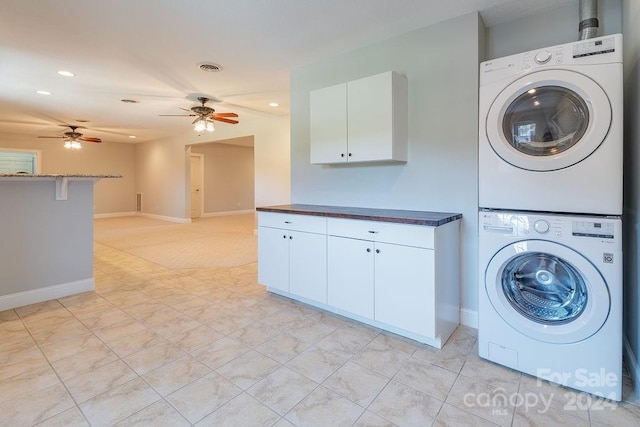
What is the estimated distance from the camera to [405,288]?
2.10 meters

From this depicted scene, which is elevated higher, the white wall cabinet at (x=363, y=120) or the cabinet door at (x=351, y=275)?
the white wall cabinet at (x=363, y=120)

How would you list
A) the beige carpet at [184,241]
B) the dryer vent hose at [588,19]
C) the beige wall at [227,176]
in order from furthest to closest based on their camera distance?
the beige wall at [227,176], the beige carpet at [184,241], the dryer vent hose at [588,19]

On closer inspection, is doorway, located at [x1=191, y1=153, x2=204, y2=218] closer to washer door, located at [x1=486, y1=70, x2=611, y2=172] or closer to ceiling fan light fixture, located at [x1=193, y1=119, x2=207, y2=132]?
Answer: ceiling fan light fixture, located at [x1=193, y1=119, x2=207, y2=132]

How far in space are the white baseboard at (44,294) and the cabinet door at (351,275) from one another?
2.50 metres

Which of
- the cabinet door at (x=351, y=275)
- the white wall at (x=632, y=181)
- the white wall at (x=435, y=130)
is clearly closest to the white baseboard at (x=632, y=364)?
the white wall at (x=632, y=181)

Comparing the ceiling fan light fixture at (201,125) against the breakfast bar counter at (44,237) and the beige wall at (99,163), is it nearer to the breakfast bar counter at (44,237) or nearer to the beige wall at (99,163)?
the breakfast bar counter at (44,237)

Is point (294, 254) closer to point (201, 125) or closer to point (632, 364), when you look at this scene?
point (632, 364)

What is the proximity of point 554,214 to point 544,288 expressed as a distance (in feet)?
1.39

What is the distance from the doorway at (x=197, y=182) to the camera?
9555mm

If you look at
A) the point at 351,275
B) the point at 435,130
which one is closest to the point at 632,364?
the point at 351,275

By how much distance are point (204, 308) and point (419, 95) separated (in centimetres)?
256

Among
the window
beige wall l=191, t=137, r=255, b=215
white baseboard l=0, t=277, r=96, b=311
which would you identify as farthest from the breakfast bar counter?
the window

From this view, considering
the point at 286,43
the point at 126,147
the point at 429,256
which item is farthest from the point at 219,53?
the point at 126,147

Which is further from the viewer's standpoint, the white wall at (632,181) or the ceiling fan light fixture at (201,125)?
the ceiling fan light fixture at (201,125)
